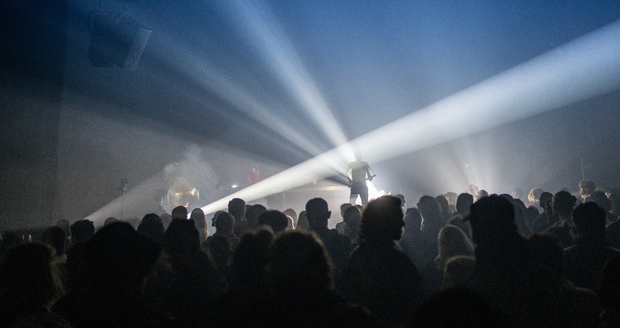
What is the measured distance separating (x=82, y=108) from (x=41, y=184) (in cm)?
597

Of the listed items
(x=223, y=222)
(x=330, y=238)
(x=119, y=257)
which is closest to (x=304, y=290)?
(x=119, y=257)

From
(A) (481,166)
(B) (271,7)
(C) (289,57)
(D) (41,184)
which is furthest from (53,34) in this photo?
(A) (481,166)

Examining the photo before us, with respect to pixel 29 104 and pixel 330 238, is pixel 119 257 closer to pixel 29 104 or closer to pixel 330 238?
pixel 330 238

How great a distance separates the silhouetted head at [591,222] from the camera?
3.30 meters

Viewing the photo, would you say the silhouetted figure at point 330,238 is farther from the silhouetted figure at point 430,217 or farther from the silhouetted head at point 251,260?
the silhouetted head at point 251,260

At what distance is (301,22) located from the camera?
1677 centimetres

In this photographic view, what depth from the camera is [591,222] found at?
3305 mm

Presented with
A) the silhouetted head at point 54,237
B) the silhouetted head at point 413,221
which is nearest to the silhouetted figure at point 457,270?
the silhouetted head at point 413,221

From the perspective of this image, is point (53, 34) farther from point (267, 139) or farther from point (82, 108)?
point (267, 139)

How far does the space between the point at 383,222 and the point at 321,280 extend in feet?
3.04

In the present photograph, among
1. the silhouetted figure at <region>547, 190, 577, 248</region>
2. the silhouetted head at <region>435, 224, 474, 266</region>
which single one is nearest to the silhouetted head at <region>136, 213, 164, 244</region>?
the silhouetted head at <region>435, 224, 474, 266</region>

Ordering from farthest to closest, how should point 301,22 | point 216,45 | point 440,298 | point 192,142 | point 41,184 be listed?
1. point 192,142
2. point 216,45
3. point 301,22
4. point 41,184
5. point 440,298

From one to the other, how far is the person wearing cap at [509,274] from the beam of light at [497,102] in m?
11.0

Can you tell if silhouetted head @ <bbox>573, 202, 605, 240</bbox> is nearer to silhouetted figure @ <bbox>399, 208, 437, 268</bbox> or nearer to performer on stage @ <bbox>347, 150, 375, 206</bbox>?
silhouetted figure @ <bbox>399, 208, 437, 268</bbox>
